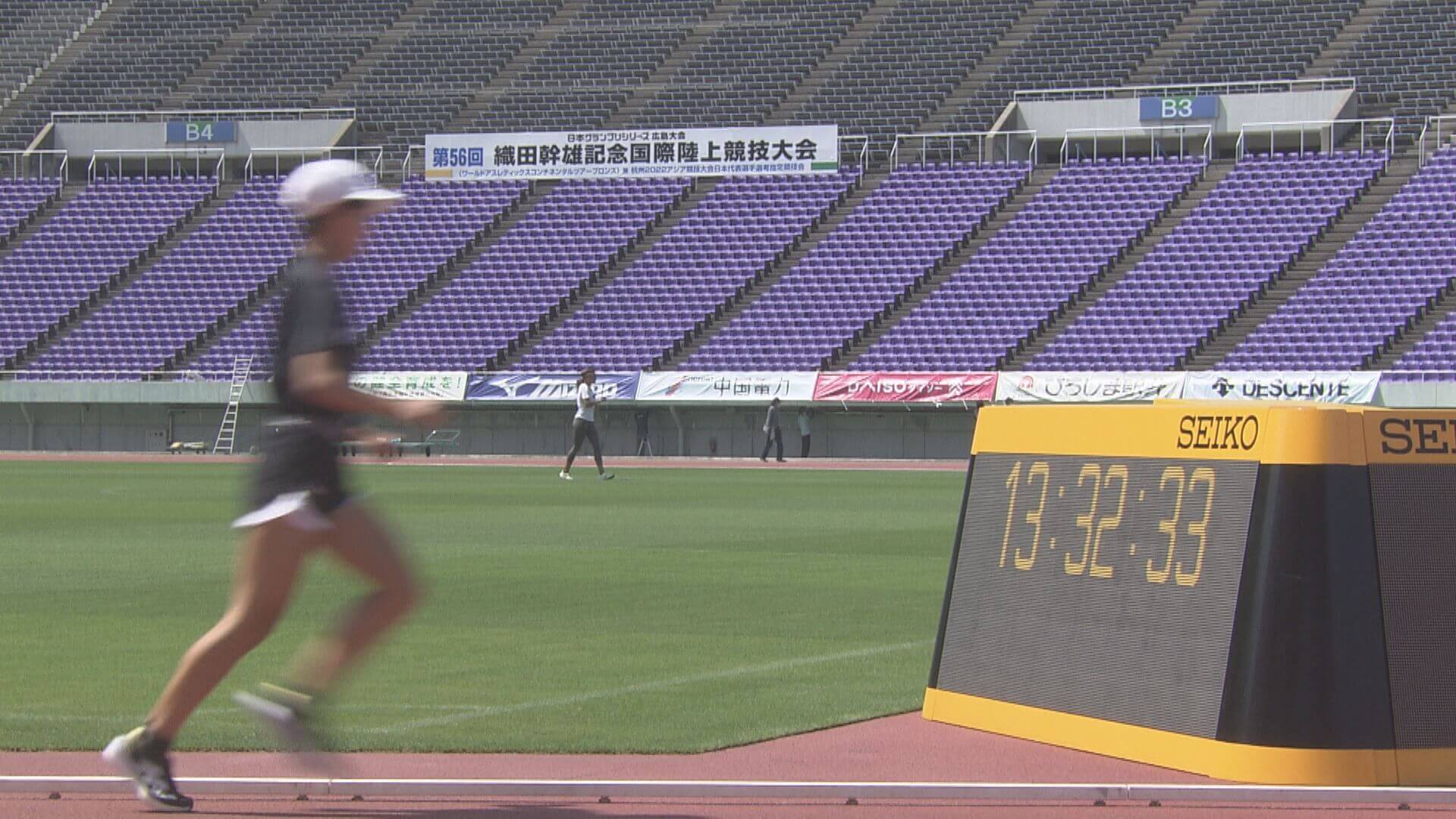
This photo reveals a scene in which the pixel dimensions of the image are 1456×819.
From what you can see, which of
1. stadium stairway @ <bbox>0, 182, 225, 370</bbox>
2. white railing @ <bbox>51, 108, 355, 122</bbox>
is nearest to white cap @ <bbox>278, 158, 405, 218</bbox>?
stadium stairway @ <bbox>0, 182, 225, 370</bbox>

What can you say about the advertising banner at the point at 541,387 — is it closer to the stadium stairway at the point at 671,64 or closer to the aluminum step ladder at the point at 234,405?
the aluminum step ladder at the point at 234,405

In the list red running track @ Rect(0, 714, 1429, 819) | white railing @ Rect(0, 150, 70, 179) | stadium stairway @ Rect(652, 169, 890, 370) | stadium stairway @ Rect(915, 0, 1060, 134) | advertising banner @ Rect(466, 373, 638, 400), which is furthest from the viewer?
white railing @ Rect(0, 150, 70, 179)

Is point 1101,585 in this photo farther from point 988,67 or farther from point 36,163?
point 36,163

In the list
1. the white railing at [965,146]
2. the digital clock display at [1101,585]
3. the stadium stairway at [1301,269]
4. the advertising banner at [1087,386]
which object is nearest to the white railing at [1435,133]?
the stadium stairway at [1301,269]

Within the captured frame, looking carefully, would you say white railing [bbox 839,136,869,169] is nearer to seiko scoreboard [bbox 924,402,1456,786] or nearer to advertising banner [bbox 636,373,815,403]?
advertising banner [bbox 636,373,815,403]

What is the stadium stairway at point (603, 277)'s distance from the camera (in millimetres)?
49812

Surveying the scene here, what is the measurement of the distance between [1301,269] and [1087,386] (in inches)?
265

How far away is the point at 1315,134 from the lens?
50656mm

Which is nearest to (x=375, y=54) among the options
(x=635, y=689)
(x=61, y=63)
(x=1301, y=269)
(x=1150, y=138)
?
(x=61, y=63)

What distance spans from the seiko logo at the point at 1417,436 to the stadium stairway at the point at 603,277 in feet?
140

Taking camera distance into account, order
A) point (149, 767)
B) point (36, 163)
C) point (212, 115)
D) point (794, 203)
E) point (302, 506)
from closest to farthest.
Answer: point (302, 506), point (149, 767), point (794, 203), point (212, 115), point (36, 163)

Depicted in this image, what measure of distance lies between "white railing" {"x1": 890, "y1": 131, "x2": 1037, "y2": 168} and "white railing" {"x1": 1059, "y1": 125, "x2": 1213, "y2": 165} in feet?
3.63

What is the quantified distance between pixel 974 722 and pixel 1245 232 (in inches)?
1592

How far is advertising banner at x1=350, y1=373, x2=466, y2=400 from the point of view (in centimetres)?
4784
